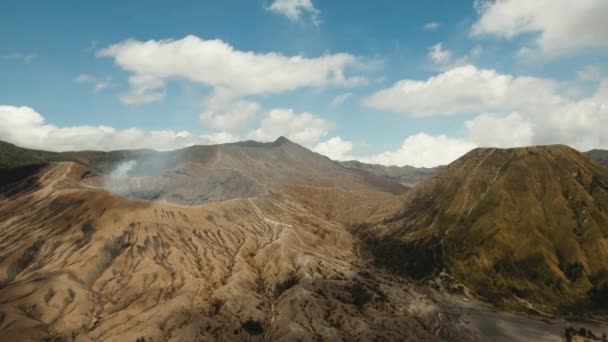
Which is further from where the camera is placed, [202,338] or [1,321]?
[202,338]

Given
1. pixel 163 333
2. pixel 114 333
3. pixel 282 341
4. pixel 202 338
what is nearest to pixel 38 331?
pixel 114 333

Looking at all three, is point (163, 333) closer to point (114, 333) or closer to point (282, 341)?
point (114, 333)

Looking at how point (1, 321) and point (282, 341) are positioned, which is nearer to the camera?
point (1, 321)

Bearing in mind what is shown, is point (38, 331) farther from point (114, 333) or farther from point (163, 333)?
point (163, 333)

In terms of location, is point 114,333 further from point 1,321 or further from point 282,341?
point 282,341

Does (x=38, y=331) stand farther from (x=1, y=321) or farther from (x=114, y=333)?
(x=114, y=333)

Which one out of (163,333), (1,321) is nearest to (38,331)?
(1,321)

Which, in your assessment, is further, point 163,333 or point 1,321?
point 163,333

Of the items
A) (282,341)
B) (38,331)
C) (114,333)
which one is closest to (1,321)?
(38,331)
